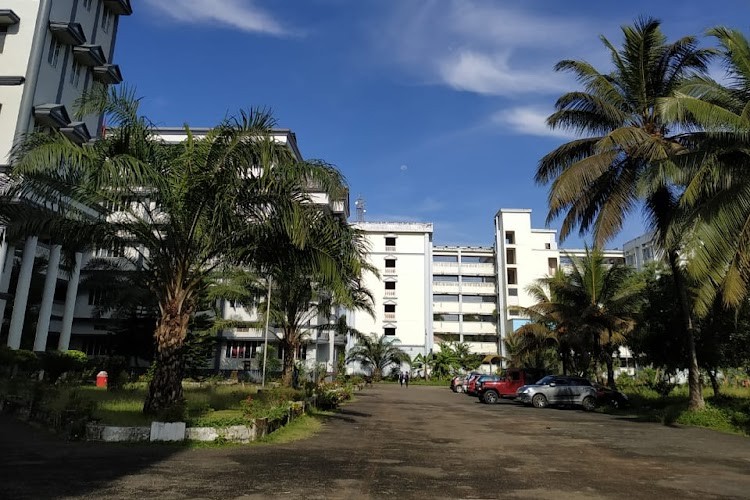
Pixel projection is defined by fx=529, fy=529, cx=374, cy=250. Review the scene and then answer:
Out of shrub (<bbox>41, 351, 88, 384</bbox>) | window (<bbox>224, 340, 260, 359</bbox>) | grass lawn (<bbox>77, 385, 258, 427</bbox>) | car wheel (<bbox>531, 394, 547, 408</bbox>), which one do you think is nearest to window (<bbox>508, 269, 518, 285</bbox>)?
window (<bbox>224, 340, 260, 359</bbox>)

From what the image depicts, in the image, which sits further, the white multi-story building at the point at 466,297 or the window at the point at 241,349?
the white multi-story building at the point at 466,297

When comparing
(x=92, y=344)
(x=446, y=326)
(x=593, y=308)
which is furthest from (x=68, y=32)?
(x=446, y=326)

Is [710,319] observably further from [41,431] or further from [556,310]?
[41,431]

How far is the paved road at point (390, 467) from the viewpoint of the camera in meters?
6.90

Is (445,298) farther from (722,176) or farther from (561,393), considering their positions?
(722,176)

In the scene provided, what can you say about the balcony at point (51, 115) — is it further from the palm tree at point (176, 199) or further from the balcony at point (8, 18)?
the palm tree at point (176, 199)

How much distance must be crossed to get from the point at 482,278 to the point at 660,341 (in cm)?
5028

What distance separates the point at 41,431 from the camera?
1103 centimetres

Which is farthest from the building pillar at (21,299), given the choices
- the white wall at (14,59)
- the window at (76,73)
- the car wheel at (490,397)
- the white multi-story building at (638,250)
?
the white multi-story building at (638,250)

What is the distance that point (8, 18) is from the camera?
23.1 m

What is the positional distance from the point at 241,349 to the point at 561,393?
2663cm

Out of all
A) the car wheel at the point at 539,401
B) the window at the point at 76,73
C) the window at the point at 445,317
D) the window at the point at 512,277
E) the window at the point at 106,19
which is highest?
the window at the point at 106,19

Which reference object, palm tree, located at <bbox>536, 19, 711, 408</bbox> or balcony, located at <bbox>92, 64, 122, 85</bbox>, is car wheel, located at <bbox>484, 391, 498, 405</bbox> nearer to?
Result: palm tree, located at <bbox>536, 19, 711, 408</bbox>

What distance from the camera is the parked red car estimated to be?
2809 centimetres
